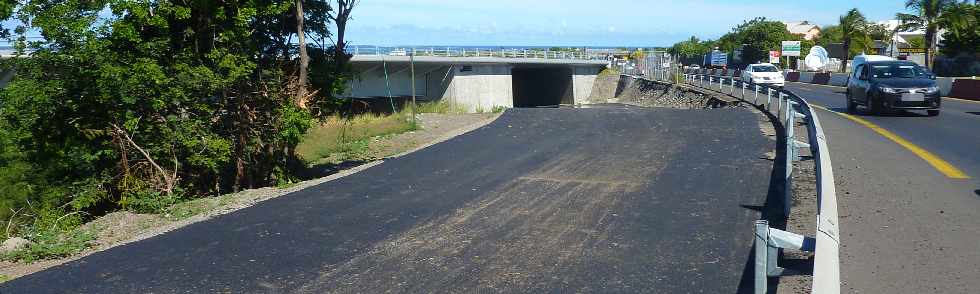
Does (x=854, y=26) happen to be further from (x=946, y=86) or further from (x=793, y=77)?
(x=946, y=86)

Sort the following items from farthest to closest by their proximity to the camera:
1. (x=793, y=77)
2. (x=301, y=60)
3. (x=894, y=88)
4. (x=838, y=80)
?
1. (x=793, y=77)
2. (x=838, y=80)
3. (x=894, y=88)
4. (x=301, y=60)

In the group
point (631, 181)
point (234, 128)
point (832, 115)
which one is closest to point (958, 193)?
point (631, 181)

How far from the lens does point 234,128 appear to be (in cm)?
1639

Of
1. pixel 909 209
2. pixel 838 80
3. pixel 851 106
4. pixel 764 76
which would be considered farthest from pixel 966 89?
pixel 909 209

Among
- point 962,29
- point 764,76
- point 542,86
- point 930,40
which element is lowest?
point 542,86

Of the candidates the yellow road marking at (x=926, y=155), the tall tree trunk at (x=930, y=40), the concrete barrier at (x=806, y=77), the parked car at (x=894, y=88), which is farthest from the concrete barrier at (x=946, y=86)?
the tall tree trunk at (x=930, y=40)

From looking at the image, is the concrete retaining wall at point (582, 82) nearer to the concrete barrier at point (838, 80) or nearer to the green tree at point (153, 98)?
the concrete barrier at point (838, 80)

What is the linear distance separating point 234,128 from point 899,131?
14.8m

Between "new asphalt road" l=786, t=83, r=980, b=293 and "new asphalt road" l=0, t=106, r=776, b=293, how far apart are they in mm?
838

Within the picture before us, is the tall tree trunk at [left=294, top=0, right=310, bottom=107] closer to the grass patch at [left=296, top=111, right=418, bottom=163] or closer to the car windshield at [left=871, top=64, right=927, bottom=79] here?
the grass patch at [left=296, top=111, right=418, bottom=163]

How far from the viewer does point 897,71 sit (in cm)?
2470

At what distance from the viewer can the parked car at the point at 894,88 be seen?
23.2 meters

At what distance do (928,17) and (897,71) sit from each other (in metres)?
47.7

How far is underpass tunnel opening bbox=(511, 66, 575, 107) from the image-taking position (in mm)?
77562
